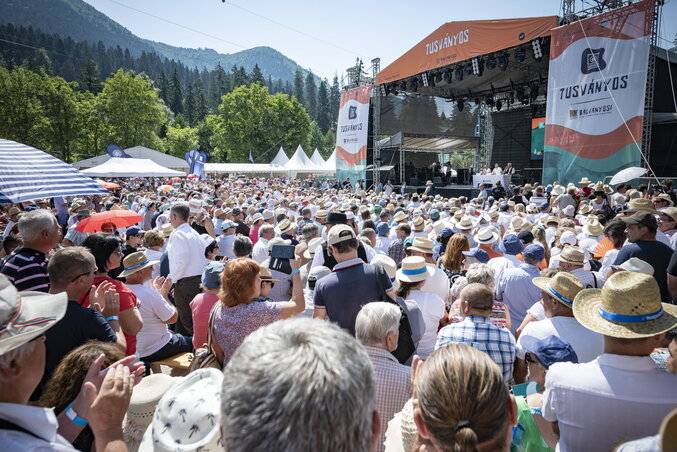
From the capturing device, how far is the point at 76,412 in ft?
4.96

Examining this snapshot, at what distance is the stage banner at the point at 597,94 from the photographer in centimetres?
1012

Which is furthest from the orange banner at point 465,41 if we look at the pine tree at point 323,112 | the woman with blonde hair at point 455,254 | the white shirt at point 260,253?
the pine tree at point 323,112

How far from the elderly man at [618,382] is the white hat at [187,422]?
1.44 m

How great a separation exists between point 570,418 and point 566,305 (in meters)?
1.04

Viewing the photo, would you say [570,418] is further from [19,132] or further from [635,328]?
[19,132]

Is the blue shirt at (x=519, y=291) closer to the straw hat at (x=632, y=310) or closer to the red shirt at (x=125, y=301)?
the straw hat at (x=632, y=310)

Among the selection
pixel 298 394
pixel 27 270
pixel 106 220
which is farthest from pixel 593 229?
pixel 106 220

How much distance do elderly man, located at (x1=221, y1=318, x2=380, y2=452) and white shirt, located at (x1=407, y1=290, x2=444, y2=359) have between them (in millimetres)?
2415

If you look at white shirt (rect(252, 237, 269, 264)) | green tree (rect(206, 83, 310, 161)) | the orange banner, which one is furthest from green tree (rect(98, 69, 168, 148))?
white shirt (rect(252, 237, 269, 264))

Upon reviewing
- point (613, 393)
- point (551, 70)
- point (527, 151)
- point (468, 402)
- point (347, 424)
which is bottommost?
point (613, 393)

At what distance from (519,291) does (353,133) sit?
724 inches

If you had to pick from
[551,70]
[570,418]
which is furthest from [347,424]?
[551,70]

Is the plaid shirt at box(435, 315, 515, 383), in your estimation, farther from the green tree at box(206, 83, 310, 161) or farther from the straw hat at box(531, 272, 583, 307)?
the green tree at box(206, 83, 310, 161)

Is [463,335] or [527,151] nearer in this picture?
[463,335]
